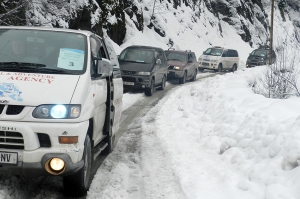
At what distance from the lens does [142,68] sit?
50.4 feet

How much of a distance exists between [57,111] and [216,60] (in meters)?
24.6

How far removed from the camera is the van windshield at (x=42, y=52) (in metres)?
4.88

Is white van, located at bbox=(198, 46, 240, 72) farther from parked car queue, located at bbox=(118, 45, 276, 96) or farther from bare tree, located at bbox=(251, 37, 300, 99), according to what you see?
bare tree, located at bbox=(251, 37, 300, 99)

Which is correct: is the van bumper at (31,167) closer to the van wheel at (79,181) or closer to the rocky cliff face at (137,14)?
the van wheel at (79,181)

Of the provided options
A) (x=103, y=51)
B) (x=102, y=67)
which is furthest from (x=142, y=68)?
(x=102, y=67)

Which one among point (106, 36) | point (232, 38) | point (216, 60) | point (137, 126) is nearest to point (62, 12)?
point (106, 36)

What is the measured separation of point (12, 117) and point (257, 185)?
2.97m

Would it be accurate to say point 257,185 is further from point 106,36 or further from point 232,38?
point 232,38

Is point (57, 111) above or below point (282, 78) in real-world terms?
above

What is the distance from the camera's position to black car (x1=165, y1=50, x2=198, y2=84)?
20.4 metres

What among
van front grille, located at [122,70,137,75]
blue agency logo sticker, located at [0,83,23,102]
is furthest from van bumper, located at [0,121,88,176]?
van front grille, located at [122,70,137,75]

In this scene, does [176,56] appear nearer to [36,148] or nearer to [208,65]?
[208,65]

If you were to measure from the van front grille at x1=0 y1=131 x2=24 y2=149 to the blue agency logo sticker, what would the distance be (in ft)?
1.16

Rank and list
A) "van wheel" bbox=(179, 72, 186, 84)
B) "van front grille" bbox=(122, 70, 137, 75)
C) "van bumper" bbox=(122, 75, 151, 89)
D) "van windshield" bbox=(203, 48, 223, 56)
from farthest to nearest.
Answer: "van windshield" bbox=(203, 48, 223, 56)
"van wheel" bbox=(179, 72, 186, 84)
"van front grille" bbox=(122, 70, 137, 75)
"van bumper" bbox=(122, 75, 151, 89)
